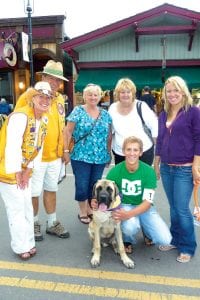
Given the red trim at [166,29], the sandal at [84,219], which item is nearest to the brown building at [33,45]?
the red trim at [166,29]

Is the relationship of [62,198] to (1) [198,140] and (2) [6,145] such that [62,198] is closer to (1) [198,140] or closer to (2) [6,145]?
(2) [6,145]

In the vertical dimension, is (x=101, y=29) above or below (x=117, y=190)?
above

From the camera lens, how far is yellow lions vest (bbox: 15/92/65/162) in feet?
13.4

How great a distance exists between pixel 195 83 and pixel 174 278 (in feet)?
36.4

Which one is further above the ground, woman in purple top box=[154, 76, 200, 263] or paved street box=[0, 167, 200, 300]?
woman in purple top box=[154, 76, 200, 263]

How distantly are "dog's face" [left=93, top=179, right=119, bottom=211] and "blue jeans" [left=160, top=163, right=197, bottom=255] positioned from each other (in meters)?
0.58

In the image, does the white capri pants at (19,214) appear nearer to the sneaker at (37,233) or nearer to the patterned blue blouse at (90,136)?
the sneaker at (37,233)

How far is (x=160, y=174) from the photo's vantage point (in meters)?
3.93

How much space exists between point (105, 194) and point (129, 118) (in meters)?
1.13

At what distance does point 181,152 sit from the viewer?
3529 millimetres

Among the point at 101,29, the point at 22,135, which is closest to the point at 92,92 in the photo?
the point at 22,135

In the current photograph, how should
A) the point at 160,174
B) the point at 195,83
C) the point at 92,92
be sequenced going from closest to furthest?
the point at 160,174, the point at 92,92, the point at 195,83

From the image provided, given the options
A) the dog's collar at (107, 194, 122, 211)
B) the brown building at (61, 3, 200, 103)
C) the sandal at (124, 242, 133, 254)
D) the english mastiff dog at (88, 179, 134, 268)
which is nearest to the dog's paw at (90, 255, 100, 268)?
the english mastiff dog at (88, 179, 134, 268)

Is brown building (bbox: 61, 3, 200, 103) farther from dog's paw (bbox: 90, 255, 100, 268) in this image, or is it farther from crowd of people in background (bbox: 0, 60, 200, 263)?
dog's paw (bbox: 90, 255, 100, 268)
